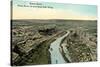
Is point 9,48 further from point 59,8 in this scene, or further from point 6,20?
point 59,8

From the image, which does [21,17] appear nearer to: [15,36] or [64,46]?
[15,36]

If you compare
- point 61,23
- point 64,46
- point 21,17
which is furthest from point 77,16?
point 21,17

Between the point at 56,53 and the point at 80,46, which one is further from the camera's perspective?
the point at 80,46

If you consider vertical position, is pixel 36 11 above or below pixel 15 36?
above

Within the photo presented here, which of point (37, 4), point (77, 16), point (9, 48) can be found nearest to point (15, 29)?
point (9, 48)

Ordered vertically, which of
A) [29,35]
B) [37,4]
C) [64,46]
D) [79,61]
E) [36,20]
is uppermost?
[37,4]

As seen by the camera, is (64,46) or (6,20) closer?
(6,20)
